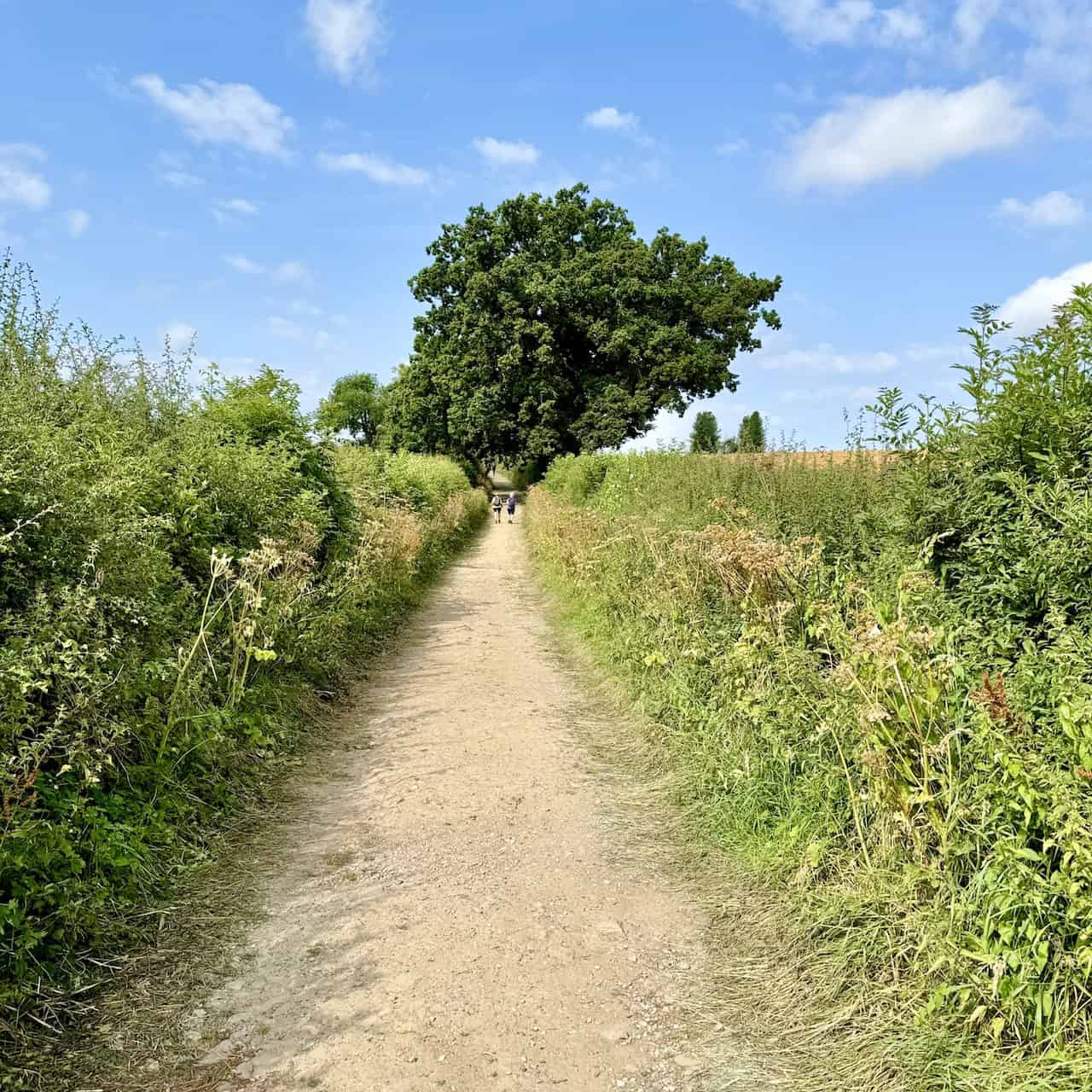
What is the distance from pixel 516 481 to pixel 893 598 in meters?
50.6

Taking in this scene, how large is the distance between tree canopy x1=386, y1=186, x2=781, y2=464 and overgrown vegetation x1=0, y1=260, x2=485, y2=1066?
2438 cm

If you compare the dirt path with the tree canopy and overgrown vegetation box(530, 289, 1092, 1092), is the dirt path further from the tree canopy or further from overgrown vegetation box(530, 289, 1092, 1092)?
the tree canopy

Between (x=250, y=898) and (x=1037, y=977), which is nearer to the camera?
(x=1037, y=977)

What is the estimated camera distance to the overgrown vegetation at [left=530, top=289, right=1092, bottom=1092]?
8.53ft

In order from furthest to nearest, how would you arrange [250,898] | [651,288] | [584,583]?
[651,288]
[584,583]
[250,898]

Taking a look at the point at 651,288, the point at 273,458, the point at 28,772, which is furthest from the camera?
the point at 651,288

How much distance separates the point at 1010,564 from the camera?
11.9 feet

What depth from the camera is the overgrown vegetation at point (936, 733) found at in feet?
8.53

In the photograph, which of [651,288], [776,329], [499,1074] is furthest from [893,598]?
[776,329]

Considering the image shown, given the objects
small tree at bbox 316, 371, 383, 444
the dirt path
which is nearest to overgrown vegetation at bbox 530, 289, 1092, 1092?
the dirt path

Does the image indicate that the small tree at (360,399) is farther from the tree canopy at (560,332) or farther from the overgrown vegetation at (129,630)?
the overgrown vegetation at (129,630)

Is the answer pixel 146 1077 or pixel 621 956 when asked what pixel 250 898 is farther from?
pixel 621 956

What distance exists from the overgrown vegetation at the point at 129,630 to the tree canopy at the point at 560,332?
24.4 m

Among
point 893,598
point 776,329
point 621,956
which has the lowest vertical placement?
point 621,956
